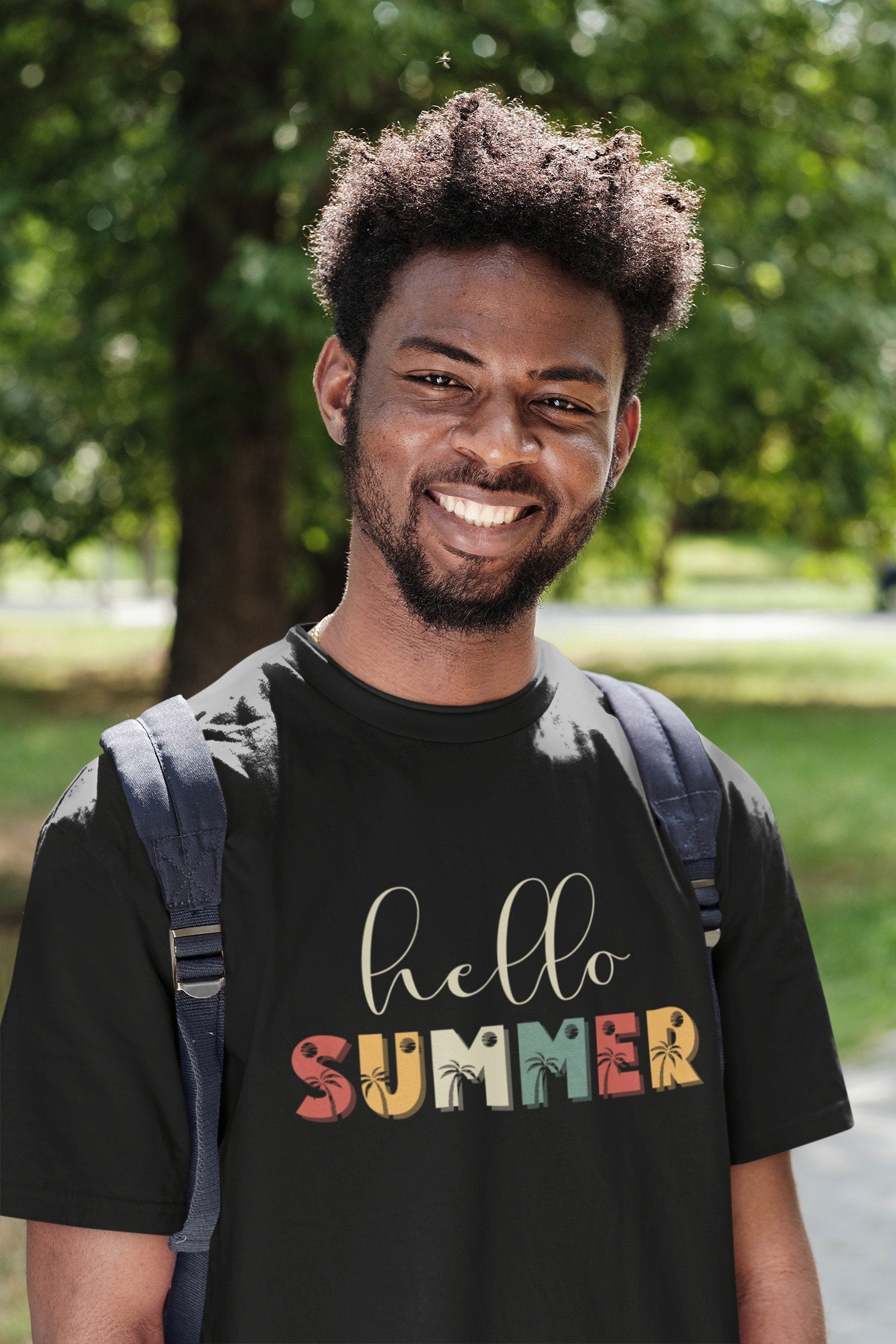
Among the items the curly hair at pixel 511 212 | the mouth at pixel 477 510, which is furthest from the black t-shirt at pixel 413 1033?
the curly hair at pixel 511 212

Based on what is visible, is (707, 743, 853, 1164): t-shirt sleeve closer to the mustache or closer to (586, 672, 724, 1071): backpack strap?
(586, 672, 724, 1071): backpack strap

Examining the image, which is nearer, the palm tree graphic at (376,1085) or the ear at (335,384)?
the palm tree graphic at (376,1085)

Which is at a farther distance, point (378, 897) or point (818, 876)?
point (818, 876)

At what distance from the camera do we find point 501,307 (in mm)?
1670

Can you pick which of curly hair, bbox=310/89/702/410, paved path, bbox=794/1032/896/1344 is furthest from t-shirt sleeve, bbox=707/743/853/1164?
paved path, bbox=794/1032/896/1344

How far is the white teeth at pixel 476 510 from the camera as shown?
167 centimetres

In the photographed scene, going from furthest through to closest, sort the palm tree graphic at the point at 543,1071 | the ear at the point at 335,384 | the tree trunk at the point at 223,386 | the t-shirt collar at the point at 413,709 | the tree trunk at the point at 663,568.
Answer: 1. the tree trunk at the point at 663,568
2. the tree trunk at the point at 223,386
3. the ear at the point at 335,384
4. the t-shirt collar at the point at 413,709
5. the palm tree graphic at the point at 543,1071

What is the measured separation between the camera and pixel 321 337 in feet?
22.3

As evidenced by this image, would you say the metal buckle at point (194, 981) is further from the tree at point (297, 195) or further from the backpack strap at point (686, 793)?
the tree at point (297, 195)

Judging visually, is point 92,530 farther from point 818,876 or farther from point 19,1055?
point 19,1055

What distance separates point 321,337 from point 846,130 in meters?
3.72

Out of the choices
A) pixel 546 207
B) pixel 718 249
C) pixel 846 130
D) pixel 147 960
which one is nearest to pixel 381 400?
pixel 546 207

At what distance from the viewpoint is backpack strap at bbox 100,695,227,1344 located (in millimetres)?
1449

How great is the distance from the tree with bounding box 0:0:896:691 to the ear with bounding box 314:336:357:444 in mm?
4753
